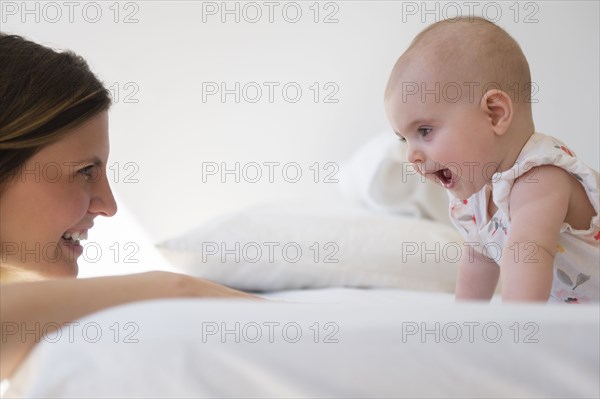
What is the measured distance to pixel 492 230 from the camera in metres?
1.26

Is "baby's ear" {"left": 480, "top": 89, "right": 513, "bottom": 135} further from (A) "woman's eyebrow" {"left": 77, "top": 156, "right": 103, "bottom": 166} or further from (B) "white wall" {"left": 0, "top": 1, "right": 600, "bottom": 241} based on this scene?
(B) "white wall" {"left": 0, "top": 1, "right": 600, "bottom": 241}

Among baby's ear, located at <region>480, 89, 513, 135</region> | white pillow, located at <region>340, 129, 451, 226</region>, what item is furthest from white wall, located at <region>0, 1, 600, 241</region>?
baby's ear, located at <region>480, 89, 513, 135</region>

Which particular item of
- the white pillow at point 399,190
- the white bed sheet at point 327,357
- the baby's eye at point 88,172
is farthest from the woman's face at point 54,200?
the white pillow at point 399,190

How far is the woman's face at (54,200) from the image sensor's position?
1177 mm

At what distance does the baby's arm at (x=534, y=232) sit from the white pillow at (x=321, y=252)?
2.19 feet

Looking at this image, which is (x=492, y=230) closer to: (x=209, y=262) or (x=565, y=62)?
(x=209, y=262)

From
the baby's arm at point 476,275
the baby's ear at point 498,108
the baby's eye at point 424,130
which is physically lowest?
the baby's arm at point 476,275

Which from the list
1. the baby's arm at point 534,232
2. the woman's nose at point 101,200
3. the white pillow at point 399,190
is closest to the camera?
the baby's arm at point 534,232

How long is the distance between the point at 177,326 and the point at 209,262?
1.26 m

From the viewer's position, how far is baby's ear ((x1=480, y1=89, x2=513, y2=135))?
1.15 meters

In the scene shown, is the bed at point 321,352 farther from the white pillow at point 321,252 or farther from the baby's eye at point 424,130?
the white pillow at point 321,252

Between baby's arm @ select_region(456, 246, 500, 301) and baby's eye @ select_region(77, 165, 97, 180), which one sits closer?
baby's eye @ select_region(77, 165, 97, 180)

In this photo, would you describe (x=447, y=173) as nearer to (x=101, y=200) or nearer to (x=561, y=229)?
(x=561, y=229)

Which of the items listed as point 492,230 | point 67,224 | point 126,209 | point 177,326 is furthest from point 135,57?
point 177,326
